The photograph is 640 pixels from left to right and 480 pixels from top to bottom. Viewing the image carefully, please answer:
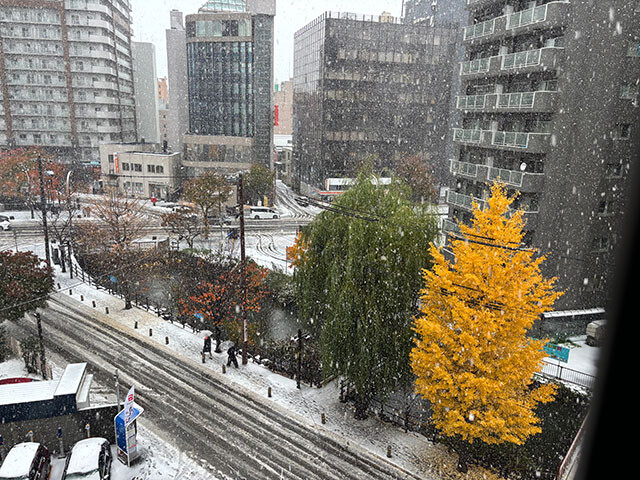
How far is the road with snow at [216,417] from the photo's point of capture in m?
15.4

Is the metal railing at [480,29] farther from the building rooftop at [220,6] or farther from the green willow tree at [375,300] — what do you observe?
the building rooftop at [220,6]

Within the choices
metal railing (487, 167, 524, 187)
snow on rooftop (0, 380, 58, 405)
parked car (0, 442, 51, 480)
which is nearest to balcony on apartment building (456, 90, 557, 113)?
metal railing (487, 167, 524, 187)

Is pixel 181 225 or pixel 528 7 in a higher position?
pixel 528 7

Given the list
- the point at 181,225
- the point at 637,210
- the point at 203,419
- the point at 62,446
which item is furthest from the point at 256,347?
the point at 637,210

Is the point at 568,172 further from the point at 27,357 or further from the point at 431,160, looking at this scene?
the point at 431,160

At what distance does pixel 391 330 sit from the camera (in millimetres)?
16625

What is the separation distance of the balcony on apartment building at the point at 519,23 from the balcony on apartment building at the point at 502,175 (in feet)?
24.1

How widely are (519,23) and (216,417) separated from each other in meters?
24.5

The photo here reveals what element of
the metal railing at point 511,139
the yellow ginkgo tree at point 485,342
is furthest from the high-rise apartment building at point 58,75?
the yellow ginkgo tree at point 485,342

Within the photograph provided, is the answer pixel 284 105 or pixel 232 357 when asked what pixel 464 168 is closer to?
pixel 232 357

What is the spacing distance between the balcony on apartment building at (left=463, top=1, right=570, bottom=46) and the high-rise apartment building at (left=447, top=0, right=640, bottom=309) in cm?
5

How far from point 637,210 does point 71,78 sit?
247ft

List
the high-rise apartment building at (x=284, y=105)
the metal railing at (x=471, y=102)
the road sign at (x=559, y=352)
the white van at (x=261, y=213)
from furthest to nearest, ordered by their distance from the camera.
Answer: the high-rise apartment building at (x=284, y=105) → the white van at (x=261, y=213) → the metal railing at (x=471, y=102) → the road sign at (x=559, y=352)

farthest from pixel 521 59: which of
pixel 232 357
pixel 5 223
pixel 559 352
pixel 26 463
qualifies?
pixel 5 223
